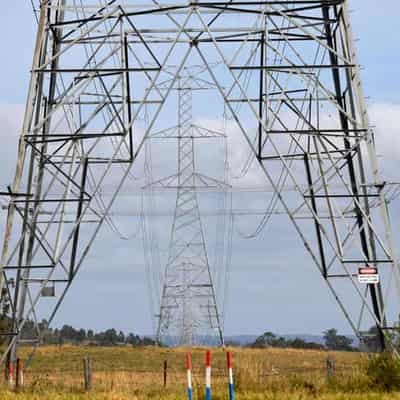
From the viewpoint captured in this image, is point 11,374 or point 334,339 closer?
point 11,374

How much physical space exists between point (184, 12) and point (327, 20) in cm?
403

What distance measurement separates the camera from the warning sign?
2244 centimetres

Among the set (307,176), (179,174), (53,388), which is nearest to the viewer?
(53,388)

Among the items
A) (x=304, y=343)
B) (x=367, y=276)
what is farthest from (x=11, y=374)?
(x=304, y=343)

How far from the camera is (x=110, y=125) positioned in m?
24.1

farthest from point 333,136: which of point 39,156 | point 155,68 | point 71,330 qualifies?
point 71,330

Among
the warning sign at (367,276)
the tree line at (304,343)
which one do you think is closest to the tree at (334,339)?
the tree line at (304,343)

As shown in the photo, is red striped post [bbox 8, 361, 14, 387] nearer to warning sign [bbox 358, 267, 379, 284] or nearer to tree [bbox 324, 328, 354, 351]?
warning sign [bbox 358, 267, 379, 284]


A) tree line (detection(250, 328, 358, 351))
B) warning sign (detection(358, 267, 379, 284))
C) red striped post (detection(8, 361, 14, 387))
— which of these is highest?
tree line (detection(250, 328, 358, 351))

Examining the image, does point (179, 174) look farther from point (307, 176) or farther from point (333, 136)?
point (333, 136)

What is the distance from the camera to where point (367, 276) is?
22.5 metres

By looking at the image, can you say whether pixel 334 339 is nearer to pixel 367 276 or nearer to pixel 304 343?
pixel 304 343

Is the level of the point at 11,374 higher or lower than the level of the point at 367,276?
lower

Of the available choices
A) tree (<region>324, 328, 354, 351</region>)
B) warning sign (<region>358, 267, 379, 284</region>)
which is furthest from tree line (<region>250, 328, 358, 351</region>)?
warning sign (<region>358, 267, 379, 284</region>)
